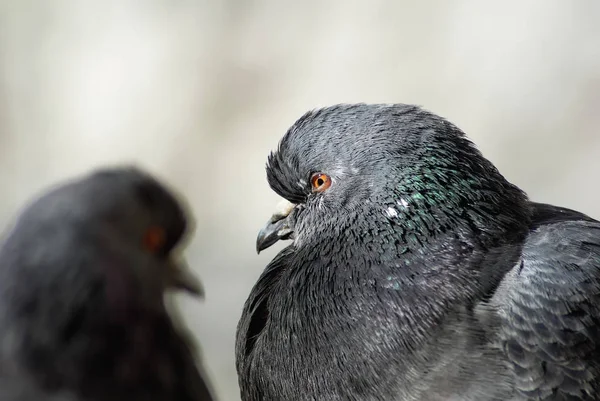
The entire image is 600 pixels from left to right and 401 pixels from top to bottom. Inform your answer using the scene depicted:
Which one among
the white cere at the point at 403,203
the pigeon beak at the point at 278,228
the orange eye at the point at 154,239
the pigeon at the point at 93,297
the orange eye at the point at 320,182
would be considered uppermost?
the white cere at the point at 403,203

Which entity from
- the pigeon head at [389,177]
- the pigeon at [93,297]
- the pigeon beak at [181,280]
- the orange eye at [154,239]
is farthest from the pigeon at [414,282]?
the orange eye at [154,239]

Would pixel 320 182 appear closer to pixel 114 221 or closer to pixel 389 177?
pixel 389 177

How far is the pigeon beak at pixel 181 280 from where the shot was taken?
9.27ft

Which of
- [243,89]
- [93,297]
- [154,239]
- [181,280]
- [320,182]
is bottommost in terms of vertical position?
[93,297]

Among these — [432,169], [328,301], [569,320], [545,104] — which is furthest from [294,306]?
[545,104]

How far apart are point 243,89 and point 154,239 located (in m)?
6.57

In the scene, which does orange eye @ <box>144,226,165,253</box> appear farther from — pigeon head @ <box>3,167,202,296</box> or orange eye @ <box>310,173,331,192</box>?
orange eye @ <box>310,173,331,192</box>

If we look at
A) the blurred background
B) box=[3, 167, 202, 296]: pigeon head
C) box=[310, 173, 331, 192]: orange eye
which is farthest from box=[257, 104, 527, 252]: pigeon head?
the blurred background

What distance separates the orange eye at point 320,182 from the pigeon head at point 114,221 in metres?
0.96

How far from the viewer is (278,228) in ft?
12.5

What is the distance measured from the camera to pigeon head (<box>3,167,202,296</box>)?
7.99 ft

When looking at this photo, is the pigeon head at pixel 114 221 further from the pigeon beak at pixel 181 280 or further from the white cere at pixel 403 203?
the white cere at pixel 403 203

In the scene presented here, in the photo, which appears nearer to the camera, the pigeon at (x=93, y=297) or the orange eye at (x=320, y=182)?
the pigeon at (x=93, y=297)

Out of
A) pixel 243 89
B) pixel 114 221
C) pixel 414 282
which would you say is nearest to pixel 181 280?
pixel 114 221
